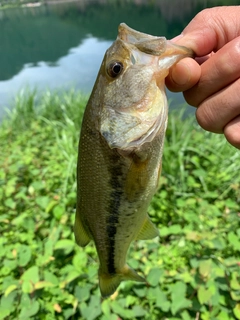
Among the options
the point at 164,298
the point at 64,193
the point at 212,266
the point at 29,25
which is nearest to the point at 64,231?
Answer: the point at 64,193

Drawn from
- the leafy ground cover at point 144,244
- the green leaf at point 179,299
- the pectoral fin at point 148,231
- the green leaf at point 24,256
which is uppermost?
the pectoral fin at point 148,231

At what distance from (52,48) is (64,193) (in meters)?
19.3

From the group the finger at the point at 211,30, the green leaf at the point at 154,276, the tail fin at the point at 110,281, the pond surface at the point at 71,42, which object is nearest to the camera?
the finger at the point at 211,30

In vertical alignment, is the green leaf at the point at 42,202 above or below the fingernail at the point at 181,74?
below

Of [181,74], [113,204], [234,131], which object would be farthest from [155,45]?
[113,204]

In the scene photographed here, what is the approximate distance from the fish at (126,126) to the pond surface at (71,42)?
6.27 meters

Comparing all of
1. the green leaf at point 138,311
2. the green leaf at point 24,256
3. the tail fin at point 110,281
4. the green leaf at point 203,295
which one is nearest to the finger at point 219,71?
the tail fin at point 110,281

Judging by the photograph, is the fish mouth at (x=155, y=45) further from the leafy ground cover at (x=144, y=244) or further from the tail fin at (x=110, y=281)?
the leafy ground cover at (x=144, y=244)

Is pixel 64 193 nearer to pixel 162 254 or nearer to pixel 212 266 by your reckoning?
pixel 162 254

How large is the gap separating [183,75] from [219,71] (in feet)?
0.57

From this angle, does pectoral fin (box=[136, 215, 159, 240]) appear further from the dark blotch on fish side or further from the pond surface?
the pond surface

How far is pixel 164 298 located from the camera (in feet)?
7.77

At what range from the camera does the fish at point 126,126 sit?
1.37 meters

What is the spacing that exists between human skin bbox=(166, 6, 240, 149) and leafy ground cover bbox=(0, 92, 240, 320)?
4.22 feet
